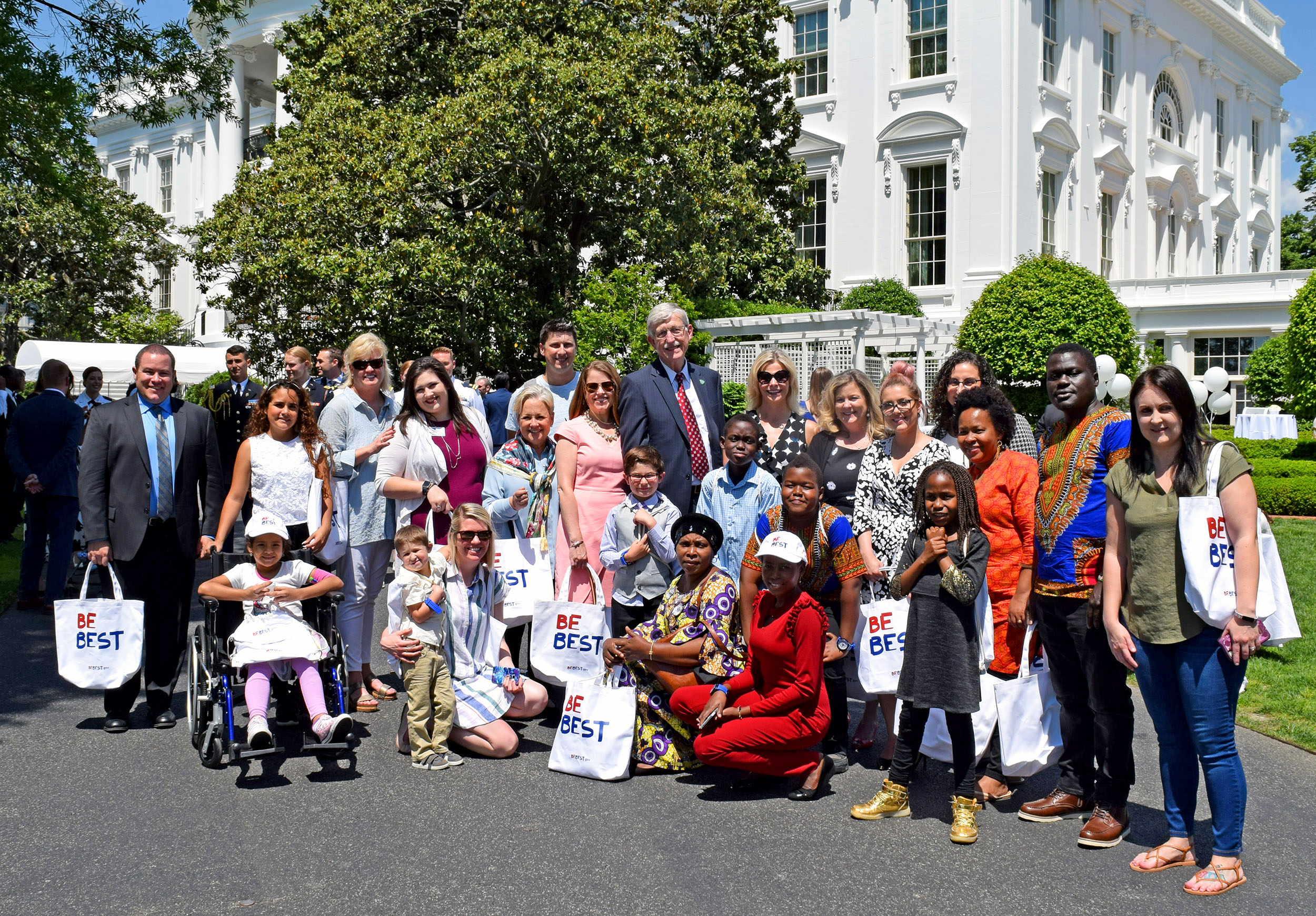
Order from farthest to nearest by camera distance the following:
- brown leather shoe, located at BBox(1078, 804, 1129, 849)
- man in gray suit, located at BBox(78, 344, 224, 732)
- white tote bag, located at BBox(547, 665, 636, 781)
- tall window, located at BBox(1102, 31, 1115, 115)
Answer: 1. tall window, located at BBox(1102, 31, 1115, 115)
2. man in gray suit, located at BBox(78, 344, 224, 732)
3. white tote bag, located at BBox(547, 665, 636, 781)
4. brown leather shoe, located at BBox(1078, 804, 1129, 849)

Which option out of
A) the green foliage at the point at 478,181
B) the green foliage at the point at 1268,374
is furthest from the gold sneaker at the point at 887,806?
the green foliage at the point at 1268,374

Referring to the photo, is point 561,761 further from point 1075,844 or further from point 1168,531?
point 1168,531

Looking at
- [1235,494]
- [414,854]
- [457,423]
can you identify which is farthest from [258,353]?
[1235,494]

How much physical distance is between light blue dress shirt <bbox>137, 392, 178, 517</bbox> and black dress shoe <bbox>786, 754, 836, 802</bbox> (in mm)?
4009

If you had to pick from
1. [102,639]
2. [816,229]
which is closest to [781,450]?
[102,639]

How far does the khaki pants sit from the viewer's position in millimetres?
6020

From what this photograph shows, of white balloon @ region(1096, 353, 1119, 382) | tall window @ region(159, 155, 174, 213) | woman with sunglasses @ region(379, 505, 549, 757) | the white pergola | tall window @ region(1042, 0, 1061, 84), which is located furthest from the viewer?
tall window @ region(159, 155, 174, 213)

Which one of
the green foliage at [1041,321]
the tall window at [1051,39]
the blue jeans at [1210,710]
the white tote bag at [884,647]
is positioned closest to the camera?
the blue jeans at [1210,710]

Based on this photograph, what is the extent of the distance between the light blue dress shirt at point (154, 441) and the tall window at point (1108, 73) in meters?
32.1

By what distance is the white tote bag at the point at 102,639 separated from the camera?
20.8 feet

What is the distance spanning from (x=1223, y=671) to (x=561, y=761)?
3.16m

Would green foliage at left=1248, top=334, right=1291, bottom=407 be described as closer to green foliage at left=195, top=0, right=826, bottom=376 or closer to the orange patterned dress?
green foliage at left=195, top=0, right=826, bottom=376

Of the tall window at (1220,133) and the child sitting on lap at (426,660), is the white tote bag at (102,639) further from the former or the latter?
the tall window at (1220,133)

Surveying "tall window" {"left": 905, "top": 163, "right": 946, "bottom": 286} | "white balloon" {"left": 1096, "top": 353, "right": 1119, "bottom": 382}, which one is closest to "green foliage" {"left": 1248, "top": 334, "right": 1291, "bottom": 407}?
"tall window" {"left": 905, "top": 163, "right": 946, "bottom": 286}
